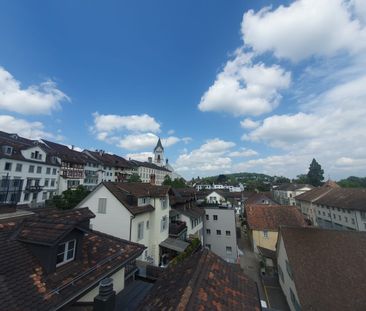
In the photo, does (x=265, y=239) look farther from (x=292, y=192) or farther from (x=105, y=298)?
(x=292, y=192)

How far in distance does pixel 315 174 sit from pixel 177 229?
3875 inches

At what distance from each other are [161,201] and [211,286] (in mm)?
16456

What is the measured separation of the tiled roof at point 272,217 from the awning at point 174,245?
47.5ft

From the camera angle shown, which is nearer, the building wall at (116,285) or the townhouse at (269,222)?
the building wall at (116,285)

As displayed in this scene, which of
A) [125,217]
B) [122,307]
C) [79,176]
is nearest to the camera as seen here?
[122,307]

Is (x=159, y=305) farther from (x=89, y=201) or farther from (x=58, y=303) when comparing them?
(x=89, y=201)

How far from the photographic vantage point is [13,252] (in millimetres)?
6934

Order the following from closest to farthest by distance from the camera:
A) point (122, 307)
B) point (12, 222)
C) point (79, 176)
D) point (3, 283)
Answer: point (3, 283) → point (122, 307) → point (12, 222) → point (79, 176)

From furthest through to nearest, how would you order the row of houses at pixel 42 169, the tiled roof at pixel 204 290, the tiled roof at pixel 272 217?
the row of houses at pixel 42 169 < the tiled roof at pixel 272 217 < the tiled roof at pixel 204 290

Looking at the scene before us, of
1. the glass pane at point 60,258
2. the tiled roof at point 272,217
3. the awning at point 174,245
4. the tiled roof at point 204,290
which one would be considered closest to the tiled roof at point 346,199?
the tiled roof at point 272,217

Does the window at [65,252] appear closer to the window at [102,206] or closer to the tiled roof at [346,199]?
the window at [102,206]

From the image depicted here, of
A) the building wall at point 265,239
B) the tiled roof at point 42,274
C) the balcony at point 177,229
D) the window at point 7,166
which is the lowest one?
the building wall at point 265,239

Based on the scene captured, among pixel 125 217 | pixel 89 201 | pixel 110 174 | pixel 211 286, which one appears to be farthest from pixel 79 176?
pixel 211 286

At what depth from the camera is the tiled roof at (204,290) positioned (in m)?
6.22
